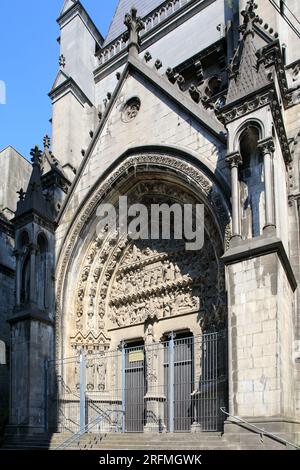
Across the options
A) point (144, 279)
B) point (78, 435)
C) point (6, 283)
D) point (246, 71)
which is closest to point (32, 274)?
point (144, 279)

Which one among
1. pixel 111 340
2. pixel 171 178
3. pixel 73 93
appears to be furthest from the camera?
pixel 73 93

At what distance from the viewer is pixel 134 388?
1388 centimetres

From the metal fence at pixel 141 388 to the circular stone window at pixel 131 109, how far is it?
18.9 feet

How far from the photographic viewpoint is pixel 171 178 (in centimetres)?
1367

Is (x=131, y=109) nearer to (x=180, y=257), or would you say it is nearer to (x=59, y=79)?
(x=180, y=257)

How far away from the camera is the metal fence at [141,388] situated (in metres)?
11.8

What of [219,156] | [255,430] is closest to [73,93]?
[219,156]

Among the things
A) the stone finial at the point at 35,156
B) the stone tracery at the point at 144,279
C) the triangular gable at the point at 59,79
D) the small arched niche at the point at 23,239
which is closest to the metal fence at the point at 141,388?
the stone tracery at the point at 144,279

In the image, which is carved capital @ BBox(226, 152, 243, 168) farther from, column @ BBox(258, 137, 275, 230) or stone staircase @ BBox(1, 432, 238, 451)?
stone staircase @ BBox(1, 432, 238, 451)

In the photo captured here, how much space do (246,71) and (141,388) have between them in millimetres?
7612

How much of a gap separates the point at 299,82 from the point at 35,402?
9.67 m

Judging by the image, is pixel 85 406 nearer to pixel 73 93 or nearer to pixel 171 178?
pixel 171 178

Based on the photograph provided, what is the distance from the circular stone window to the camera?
14.8m

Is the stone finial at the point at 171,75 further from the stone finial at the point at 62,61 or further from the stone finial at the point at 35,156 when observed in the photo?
the stone finial at the point at 62,61
